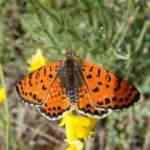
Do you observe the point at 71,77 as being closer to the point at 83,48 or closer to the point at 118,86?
the point at 118,86

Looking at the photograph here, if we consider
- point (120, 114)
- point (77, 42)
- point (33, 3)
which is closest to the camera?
point (33, 3)

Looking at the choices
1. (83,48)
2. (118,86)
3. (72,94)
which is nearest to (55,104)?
(72,94)

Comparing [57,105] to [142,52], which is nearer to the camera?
[57,105]

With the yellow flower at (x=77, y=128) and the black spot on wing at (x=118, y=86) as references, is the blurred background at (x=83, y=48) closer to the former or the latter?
the yellow flower at (x=77, y=128)

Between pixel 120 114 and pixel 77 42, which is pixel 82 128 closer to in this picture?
pixel 77 42

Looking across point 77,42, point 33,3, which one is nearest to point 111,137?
point 77,42

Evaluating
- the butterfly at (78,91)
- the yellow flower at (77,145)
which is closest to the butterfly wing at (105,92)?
the butterfly at (78,91)

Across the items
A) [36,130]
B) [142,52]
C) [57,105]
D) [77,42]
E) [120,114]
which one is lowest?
[36,130]

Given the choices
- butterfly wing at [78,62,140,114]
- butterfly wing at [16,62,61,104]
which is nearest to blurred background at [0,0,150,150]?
butterfly wing at [16,62,61,104]

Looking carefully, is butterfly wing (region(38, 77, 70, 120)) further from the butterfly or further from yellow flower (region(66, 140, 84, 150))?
yellow flower (region(66, 140, 84, 150))
